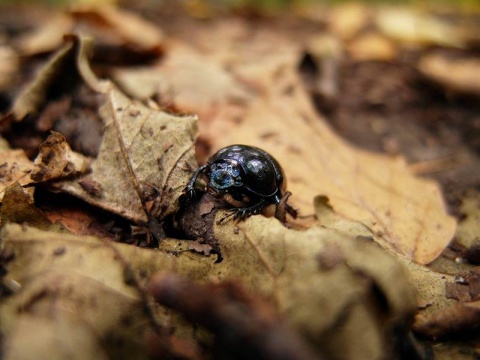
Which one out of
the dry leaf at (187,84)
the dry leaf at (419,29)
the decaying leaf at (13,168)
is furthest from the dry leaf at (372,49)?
the decaying leaf at (13,168)

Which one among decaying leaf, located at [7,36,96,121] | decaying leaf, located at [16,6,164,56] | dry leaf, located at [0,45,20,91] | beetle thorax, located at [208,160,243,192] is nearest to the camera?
beetle thorax, located at [208,160,243,192]

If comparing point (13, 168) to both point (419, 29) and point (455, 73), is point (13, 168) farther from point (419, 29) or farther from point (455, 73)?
point (419, 29)

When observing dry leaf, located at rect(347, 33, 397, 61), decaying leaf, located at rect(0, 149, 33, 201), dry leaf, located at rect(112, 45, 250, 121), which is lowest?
dry leaf, located at rect(347, 33, 397, 61)

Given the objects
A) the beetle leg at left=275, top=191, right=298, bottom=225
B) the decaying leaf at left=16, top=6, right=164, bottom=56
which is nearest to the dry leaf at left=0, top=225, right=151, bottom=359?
the beetle leg at left=275, top=191, right=298, bottom=225

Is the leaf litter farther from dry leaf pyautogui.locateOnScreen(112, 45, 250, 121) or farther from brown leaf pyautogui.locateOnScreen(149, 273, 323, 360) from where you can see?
dry leaf pyautogui.locateOnScreen(112, 45, 250, 121)

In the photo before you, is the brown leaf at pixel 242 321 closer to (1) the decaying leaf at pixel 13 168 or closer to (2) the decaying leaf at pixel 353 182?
(2) the decaying leaf at pixel 353 182

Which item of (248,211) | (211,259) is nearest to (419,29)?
(248,211)

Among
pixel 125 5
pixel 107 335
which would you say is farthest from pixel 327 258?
pixel 125 5

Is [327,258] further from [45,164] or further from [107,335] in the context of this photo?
[45,164]
